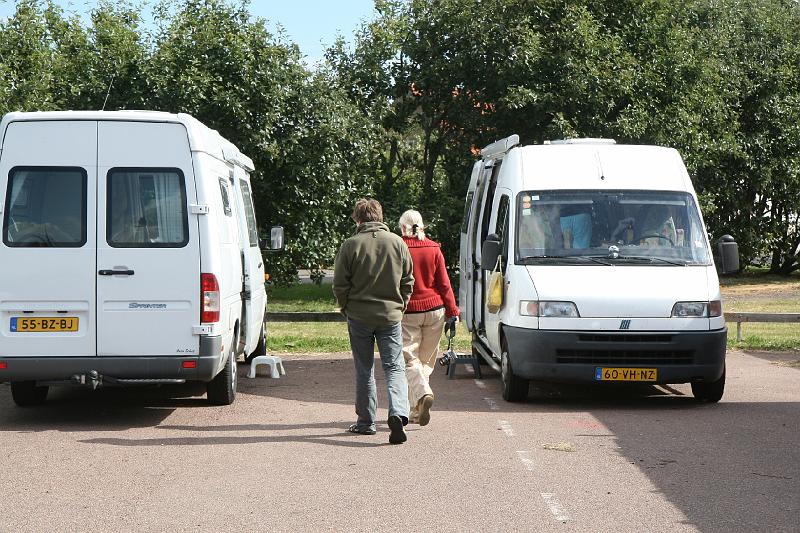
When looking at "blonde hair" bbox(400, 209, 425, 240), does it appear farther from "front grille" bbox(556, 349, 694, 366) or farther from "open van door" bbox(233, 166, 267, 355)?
"open van door" bbox(233, 166, 267, 355)

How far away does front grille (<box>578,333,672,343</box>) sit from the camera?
1135 centimetres

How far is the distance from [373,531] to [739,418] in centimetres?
531

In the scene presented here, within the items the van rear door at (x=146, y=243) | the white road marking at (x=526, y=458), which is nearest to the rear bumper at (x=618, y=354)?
the white road marking at (x=526, y=458)

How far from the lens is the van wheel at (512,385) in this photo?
11.8 m

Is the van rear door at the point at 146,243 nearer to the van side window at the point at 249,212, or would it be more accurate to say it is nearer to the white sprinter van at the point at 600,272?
the white sprinter van at the point at 600,272

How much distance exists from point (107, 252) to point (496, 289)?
12.8 ft

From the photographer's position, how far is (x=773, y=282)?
40094 millimetres

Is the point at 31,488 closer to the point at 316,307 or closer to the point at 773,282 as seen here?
the point at 316,307

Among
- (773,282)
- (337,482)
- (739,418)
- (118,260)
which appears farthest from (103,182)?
(773,282)

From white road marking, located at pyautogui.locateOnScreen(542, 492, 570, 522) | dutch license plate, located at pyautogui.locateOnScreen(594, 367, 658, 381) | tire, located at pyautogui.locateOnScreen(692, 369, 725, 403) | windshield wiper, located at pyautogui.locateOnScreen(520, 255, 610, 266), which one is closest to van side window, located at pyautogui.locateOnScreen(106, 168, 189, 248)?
windshield wiper, located at pyautogui.locateOnScreen(520, 255, 610, 266)

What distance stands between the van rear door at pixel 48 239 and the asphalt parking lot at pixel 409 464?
802 millimetres

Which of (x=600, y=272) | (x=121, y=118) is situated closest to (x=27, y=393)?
(x=121, y=118)

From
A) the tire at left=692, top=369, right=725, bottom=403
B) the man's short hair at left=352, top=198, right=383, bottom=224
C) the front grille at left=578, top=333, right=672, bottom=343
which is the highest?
the man's short hair at left=352, top=198, right=383, bottom=224

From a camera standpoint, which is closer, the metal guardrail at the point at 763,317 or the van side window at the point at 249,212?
the van side window at the point at 249,212
